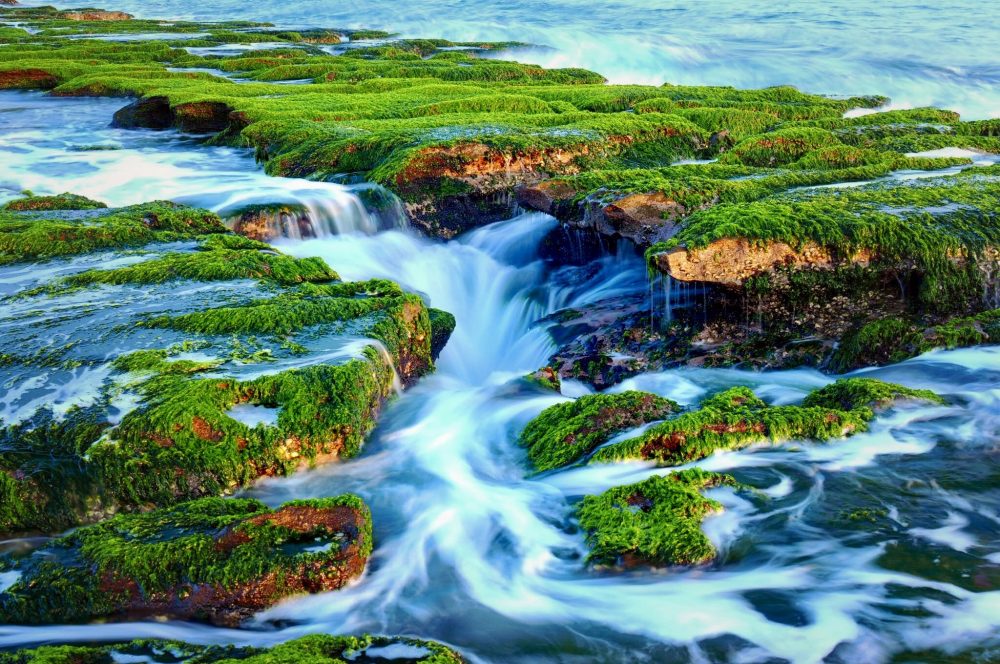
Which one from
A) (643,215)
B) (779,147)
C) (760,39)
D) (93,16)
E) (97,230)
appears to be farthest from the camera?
(93,16)

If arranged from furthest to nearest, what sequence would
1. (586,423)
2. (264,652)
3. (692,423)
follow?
(586,423) → (692,423) → (264,652)

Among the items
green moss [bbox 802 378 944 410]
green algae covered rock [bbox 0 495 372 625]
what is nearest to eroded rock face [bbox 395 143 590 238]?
green moss [bbox 802 378 944 410]

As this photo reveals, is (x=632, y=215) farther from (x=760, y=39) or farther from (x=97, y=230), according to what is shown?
(x=760, y=39)

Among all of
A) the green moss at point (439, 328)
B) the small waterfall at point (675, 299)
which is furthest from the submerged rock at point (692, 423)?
the green moss at point (439, 328)

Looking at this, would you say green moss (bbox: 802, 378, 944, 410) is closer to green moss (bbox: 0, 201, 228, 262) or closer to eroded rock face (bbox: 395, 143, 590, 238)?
eroded rock face (bbox: 395, 143, 590, 238)

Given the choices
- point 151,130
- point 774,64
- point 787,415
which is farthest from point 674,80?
point 787,415

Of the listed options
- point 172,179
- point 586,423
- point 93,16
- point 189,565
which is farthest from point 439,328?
point 93,16

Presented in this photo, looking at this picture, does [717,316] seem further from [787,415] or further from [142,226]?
[142,226]
